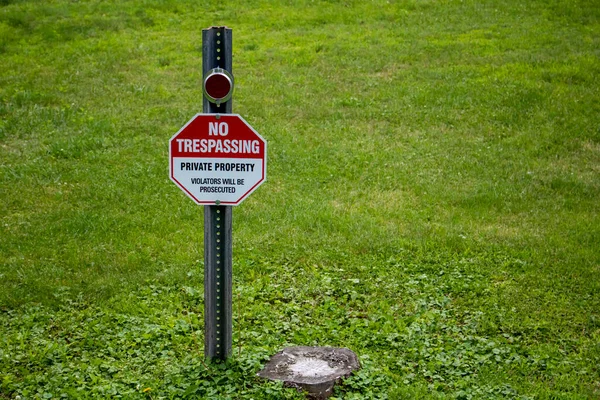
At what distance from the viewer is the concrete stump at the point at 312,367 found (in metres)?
5.38

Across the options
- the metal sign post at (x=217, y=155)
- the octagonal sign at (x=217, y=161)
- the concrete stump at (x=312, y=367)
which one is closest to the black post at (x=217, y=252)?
the metal sign post at (x=217, y=155)

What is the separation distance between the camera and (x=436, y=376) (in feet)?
19.0

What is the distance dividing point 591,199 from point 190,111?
283 inches

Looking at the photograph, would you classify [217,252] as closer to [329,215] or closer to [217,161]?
[217,161]

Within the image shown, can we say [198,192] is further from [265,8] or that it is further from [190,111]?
[265,8]

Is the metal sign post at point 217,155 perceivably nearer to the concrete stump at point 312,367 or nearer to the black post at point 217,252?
the black post at point 217,252

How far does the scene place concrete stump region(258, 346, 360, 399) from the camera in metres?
5.38

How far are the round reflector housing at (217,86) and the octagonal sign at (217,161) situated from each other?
0.21 m

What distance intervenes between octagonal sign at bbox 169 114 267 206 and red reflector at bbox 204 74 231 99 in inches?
9.0

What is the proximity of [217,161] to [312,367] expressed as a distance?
5.73ft

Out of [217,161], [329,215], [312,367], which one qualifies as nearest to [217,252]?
[217,161]

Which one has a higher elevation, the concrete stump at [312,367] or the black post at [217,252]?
the black post at [217,252]

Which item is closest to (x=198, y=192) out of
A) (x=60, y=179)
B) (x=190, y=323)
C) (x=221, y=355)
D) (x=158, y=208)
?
(x=221, y=355)

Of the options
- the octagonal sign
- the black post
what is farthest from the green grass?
the octagonal sign
